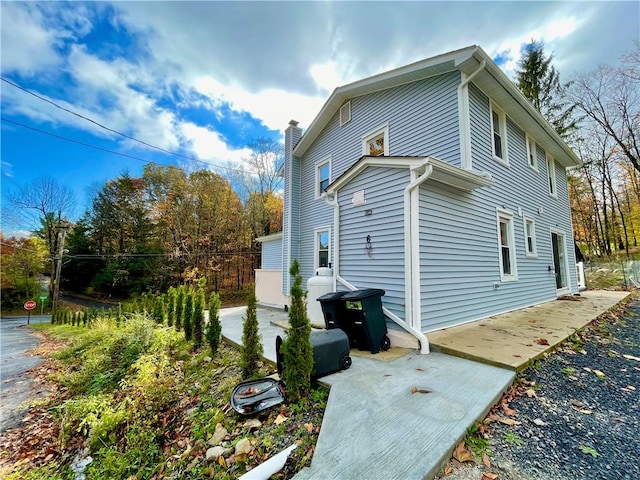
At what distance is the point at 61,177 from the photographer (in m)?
19.5

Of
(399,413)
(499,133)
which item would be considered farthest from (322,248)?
(399,413)

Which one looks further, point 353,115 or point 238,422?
point 353,115

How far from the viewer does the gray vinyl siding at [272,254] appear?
10594 mm

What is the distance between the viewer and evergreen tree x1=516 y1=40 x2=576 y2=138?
14.5 m

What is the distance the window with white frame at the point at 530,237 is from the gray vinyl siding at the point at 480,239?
0.56 feet

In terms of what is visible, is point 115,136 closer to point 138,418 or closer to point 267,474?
point 138,418

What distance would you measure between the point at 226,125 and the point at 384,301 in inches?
525

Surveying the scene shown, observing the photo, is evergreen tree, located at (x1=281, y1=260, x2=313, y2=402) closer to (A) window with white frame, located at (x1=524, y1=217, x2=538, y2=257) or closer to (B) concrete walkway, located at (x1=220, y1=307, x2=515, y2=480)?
(B) concrete walkway, located at (x1=220, y1=307, x2=515, y2=480)

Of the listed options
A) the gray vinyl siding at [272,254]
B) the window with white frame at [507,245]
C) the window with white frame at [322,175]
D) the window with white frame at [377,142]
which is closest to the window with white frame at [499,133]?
the window with white frame at [507,245]

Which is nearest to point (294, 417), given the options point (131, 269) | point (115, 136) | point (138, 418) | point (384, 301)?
point (138, 418)

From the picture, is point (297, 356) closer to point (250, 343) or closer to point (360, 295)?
point (250, 343)

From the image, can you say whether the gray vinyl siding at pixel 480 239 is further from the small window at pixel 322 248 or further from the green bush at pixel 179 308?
the green bush at pixel 179 308

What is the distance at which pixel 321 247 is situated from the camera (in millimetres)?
8453

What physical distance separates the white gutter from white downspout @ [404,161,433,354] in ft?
4.78
